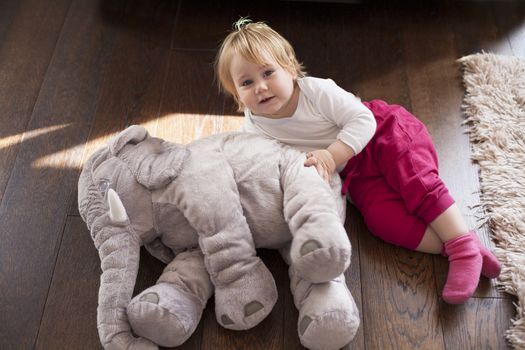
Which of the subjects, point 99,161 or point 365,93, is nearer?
point 99,161

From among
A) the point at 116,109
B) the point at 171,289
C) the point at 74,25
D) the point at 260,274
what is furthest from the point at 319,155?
the point at 74,25

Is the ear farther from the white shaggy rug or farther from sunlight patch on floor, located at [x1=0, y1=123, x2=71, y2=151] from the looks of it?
the white shaggy rug

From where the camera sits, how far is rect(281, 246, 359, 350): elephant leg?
110cm

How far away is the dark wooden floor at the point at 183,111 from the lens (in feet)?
4.00

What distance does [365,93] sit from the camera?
1.60 m

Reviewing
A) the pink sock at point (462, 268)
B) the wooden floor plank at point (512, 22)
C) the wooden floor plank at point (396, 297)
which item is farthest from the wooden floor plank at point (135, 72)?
the wooden floor plank at point (512, 22)

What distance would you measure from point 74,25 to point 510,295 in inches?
52.9

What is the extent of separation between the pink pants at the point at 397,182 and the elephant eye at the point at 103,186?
487 mm

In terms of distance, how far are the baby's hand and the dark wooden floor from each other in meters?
0.16

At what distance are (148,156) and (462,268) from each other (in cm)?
65

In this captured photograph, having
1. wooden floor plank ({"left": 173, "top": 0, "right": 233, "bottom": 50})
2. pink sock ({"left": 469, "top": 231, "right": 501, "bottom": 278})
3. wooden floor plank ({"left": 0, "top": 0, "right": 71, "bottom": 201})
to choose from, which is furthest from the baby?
wooden floor plank ({"left": 0, "top": 0, "right": 71, "bottom": 201})

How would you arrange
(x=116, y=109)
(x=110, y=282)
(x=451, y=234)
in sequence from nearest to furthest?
(x=110, y=282), (x=451, y=234), (x=116, y=109)

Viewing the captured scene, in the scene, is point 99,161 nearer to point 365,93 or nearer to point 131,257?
point 131,257

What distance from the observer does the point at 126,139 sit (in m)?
1.22
